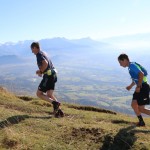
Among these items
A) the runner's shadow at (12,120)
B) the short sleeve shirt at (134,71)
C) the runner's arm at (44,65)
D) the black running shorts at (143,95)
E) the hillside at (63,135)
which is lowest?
the hillside at (63,135)

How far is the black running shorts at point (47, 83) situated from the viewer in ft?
41.7

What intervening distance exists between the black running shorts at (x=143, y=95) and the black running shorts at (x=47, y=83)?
3366 mm

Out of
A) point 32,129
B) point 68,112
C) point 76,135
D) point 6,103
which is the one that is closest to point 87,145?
point 76,135

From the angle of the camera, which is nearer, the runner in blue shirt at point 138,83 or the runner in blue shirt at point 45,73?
the runner in blue shirt at point 138,83

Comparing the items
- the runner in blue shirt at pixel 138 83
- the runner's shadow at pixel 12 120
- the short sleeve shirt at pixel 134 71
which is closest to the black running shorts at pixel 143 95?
the runner in blue shirt at pixel 138 83

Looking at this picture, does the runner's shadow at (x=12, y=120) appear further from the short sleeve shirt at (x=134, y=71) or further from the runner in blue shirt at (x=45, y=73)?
the short sleeve shirt at (x=134, y=71)

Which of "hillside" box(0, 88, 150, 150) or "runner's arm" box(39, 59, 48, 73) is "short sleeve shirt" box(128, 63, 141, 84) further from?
"runner's arm" box(39, 59, 48, 73)

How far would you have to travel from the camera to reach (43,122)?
11406 mm

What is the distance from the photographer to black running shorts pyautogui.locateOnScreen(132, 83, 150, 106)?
11.2 m

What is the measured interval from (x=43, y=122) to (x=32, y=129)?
75 cm

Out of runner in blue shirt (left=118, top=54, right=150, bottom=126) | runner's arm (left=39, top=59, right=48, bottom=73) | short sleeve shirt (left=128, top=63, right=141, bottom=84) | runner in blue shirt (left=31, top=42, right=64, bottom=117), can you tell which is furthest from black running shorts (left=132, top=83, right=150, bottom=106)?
runner's arm (left=39, top=59, right=48, bottom=73)

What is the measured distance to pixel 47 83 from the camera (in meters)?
12.8

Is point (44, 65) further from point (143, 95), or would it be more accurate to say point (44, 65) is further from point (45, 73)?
point (143, 95)

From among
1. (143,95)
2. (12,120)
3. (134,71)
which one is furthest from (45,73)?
(143,95)
